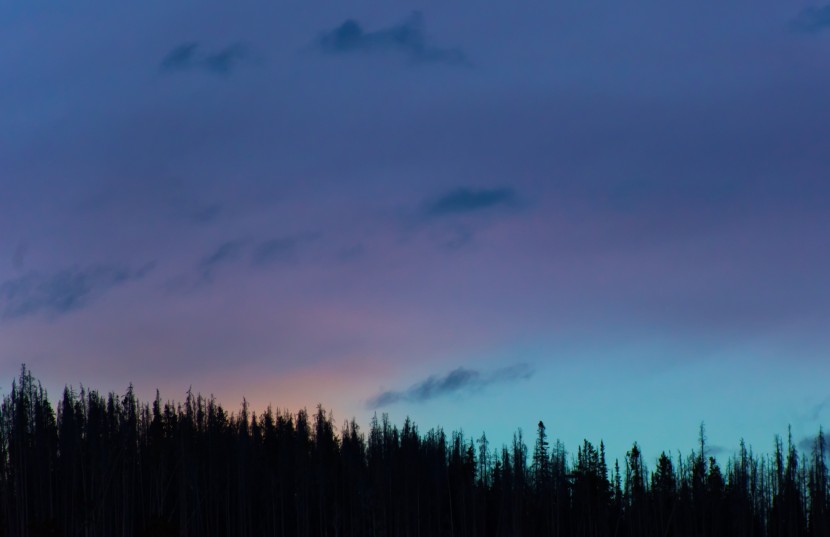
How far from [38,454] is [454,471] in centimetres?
4056

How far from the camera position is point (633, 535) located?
115 metres

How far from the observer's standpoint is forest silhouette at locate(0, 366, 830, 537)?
358 feet

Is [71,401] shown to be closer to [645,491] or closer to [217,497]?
[217,497]

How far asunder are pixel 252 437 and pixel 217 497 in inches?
652

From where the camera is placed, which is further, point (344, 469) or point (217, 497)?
point (344, 469)

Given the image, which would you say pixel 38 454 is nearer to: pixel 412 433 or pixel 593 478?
pixel 412 433

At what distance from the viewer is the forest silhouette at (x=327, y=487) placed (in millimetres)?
109062

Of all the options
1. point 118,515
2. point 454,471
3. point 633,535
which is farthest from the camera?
point 454,471

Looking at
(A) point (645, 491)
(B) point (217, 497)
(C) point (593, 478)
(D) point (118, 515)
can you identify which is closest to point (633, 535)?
(A) point (645, 491)

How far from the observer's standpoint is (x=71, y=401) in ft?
397

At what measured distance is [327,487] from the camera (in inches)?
4700

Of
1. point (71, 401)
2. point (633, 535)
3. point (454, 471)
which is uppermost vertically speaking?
point (71, 401)

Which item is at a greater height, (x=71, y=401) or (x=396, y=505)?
(x=71, y=401)

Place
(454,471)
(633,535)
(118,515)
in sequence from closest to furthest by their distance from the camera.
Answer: (118,515)
(633,535)
(454,471)
